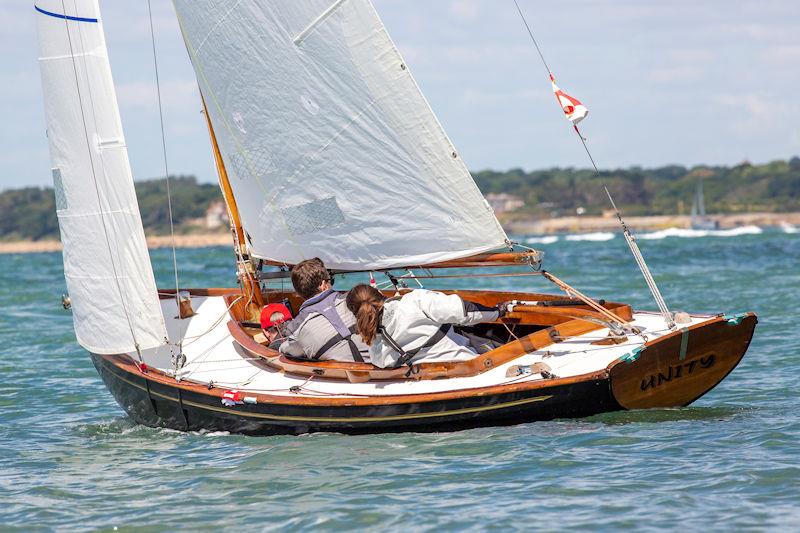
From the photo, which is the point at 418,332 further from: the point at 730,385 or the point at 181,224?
the point at 181,224

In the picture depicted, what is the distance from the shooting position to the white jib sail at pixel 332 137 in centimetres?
920

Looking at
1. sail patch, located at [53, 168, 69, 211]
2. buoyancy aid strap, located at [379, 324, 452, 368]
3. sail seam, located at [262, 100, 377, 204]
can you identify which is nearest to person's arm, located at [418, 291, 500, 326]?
buoyancy aid strap, located at [379, 324, 452, 368]

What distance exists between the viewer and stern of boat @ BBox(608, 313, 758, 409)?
8.08 meters

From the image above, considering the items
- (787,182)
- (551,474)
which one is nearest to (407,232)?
(551,474)

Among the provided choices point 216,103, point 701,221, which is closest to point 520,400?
point 216,103

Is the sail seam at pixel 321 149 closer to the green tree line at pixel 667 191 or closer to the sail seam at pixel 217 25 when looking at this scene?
the sail seam at pixel 217 25

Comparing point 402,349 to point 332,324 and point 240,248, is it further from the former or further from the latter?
point 240,248

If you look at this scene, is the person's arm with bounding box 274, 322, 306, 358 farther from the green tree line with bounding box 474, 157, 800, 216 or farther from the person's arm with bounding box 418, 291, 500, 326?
the green tree line with bounding box 474, 157, 800, 216

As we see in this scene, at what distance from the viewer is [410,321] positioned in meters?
8.52

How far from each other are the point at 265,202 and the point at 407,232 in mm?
1423

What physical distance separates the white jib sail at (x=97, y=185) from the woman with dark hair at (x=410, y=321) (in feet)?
6.59

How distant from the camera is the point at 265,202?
10203 millimetres

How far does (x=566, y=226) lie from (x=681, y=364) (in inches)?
4587

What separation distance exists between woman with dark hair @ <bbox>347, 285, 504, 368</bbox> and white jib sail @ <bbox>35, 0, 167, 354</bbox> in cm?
201
